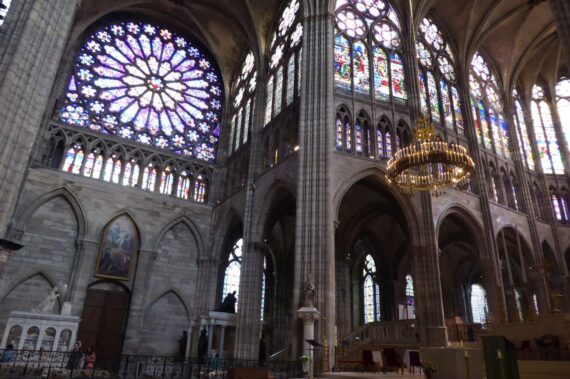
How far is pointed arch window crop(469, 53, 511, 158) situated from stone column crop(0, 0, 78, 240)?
18720 mm

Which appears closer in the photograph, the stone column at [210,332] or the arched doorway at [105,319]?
the stone column at [210,332]

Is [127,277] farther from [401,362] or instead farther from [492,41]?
[492,41]

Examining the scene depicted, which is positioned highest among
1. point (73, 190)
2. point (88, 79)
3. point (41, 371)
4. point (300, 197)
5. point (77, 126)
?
point (88, 79)

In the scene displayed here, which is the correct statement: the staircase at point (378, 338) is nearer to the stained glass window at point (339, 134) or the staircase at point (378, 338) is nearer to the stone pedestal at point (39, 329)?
the stained glass window at point (339, 134)

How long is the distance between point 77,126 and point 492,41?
75.4 ft

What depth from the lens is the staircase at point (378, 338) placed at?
15.1 m

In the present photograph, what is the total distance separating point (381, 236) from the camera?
23.1m

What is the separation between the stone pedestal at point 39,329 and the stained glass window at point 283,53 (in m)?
11.9

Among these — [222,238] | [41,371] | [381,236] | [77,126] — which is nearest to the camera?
[41,371]

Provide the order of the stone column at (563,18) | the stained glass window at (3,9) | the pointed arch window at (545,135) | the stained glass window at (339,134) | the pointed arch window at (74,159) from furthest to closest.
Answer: the pointed arch window at (545,135)
the pointed arch window at (74,159)
the stained glass window at (339,134)
the stone column at (563,18)
the stained glass window at (3,9)

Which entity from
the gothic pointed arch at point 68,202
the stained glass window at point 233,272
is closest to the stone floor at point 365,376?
the stained glass window at point 233,272

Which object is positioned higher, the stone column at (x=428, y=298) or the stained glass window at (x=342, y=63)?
the stained glass window at (x=342, y=63)

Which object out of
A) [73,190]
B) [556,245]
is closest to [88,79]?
[73,190]

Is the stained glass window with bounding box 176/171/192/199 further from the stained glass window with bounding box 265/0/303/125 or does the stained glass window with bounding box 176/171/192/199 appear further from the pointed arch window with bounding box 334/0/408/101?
the pointed arch window with bounding box 334/0/408/101
